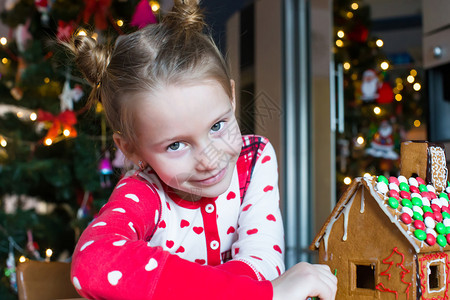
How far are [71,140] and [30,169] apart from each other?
0.69 feet

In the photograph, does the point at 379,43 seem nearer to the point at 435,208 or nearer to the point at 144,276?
the point at 435,208

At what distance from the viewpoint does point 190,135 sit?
621 mm

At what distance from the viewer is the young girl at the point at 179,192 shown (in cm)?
50

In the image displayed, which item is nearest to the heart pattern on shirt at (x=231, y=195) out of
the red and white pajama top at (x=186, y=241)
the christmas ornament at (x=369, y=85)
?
the red and white pajama top at (x=186, y=241)

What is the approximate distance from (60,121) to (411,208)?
180 cm

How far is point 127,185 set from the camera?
72 centimetres

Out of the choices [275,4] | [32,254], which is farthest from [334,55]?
[32,254]

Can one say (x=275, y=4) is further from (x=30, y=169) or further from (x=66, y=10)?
(x=30, y=169)

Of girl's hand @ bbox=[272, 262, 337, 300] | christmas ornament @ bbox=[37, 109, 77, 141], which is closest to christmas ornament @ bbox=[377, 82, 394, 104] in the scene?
christmas ornament @ bbox=[37, 109, 77, 141]

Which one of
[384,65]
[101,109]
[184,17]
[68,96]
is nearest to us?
[184,17]

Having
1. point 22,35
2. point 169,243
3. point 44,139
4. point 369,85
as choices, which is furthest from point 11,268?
point 369,85

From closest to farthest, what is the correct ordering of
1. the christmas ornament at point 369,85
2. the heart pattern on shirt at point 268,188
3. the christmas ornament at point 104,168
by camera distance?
the heart pattern on shirt at point 268,188 → the christmas ornament at point 104,168 → the christmas ornament at point 369,85

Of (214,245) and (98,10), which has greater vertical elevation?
(98,10)

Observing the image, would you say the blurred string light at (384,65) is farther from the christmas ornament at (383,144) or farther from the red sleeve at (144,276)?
the red sleeve at (144,276)
